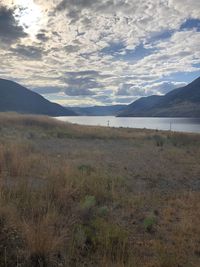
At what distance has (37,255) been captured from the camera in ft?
14.5

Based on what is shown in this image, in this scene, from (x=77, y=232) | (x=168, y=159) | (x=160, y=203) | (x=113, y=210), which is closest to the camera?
(x=77, y=232)

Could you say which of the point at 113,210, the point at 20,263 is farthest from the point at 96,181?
the point at 20,263

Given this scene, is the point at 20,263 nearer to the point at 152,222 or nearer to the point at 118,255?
the point at 118,255

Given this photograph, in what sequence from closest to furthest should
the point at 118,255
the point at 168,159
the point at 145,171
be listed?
the point at 118,255
the point at 145,171
the point at 168,159

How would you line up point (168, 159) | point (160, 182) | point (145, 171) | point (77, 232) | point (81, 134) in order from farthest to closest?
point (81, 134) < point (168, 159) < point (145, 171) < point (160, 182) < point (77, 232)

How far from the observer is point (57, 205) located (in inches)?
269

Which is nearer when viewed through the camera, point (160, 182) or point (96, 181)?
point (96, 181)

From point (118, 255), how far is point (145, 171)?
8219mm

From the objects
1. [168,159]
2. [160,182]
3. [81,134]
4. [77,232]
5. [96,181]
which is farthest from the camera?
[81,134]

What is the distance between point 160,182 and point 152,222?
15.7 ft

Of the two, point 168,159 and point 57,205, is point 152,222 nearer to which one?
point 57,205

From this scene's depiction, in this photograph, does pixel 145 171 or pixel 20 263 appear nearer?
pixel 20 263

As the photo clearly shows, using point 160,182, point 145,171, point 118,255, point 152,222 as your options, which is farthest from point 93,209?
point 145,171

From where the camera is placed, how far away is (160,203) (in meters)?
8.37
